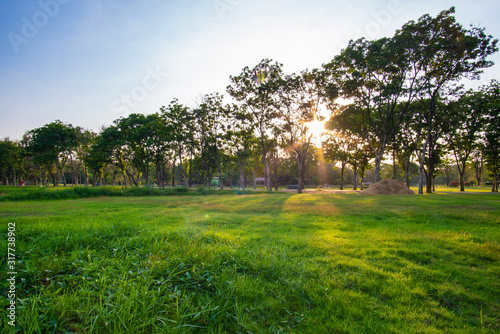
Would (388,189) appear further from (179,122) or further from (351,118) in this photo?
(179,122)

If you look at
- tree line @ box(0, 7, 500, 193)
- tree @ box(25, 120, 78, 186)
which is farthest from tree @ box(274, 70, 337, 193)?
tree @ box(25, 120, 78, 186)

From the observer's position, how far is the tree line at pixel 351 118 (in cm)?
2128

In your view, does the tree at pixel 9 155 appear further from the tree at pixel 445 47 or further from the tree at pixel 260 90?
the tree at pixel 445 47

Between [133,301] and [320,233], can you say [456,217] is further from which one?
[133,301]

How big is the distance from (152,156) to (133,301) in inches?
1560

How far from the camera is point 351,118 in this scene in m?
29.2

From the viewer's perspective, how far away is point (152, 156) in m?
38.1

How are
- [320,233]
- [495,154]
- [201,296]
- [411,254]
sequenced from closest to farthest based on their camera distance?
1. [201,296]
2. [411,254]
3. [320,233]
4. [495,154]

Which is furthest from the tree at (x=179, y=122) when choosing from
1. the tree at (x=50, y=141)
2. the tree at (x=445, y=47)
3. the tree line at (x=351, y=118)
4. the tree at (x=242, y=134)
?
the tree at (x=445, y=47)

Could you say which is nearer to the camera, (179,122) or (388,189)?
(388,189)

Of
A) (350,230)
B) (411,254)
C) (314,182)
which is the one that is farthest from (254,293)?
(314,182)

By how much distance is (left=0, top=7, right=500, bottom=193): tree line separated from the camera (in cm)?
2128

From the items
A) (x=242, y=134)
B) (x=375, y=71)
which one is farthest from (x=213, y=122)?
(x=375, y=71)

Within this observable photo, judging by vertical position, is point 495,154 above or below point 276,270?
above
